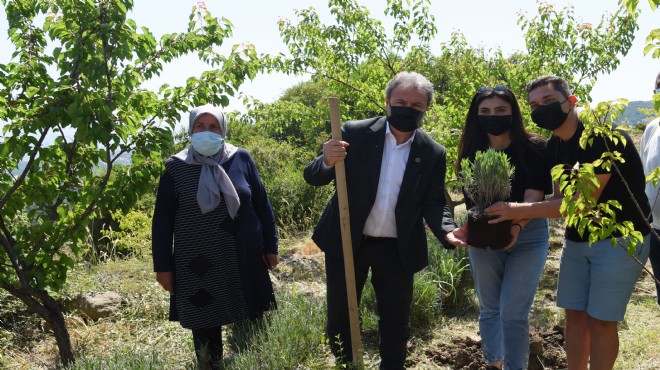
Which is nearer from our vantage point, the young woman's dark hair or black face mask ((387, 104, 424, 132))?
black face mask ((387, 104, 424, 132))

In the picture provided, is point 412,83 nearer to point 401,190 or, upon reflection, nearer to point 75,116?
point 401,190

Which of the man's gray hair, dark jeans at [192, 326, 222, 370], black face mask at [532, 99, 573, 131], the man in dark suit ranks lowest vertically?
dark jeans at [192, 326, 222, 370]

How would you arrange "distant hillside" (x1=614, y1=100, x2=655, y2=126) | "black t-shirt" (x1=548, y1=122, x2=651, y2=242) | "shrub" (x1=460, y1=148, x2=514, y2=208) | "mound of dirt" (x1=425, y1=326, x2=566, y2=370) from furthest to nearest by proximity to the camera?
1. "mound of dirt" (x1=425, y1=326, x2=566, y2=370)
2. "shrub" (x1=460, y1=148, x2=514, y2=208)
3. "black t-shirt" (x1=548, y1=122, x2=651, y2=242)
4. "distant hillside" (x1=614, y1=100, x2=655, y2=126)

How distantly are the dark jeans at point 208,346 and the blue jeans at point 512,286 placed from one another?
1579 millimetres

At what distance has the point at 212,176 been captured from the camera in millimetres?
3656

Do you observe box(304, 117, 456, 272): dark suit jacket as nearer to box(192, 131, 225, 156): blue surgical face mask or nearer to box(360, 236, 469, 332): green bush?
box(192, 131, 225, 156): blue surgical face mask

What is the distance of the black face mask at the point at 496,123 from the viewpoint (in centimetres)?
341

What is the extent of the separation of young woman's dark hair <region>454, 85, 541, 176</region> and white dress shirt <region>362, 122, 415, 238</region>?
1.26 feet

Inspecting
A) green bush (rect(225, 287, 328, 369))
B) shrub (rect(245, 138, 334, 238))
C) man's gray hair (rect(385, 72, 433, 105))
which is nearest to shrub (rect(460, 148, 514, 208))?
man's gray hair (rect(385, 72, 433, 105))

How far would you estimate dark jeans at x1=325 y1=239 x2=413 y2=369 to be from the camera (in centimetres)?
346

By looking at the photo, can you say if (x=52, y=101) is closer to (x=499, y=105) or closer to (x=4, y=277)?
(x=4, y=277)

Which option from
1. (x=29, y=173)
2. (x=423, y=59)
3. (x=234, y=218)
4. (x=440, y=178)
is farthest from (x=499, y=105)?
(x=423, y=59)

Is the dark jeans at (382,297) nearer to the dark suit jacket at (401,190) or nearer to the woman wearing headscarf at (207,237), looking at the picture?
the dark suit jacket at (401,190)

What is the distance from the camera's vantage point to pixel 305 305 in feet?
13.2
